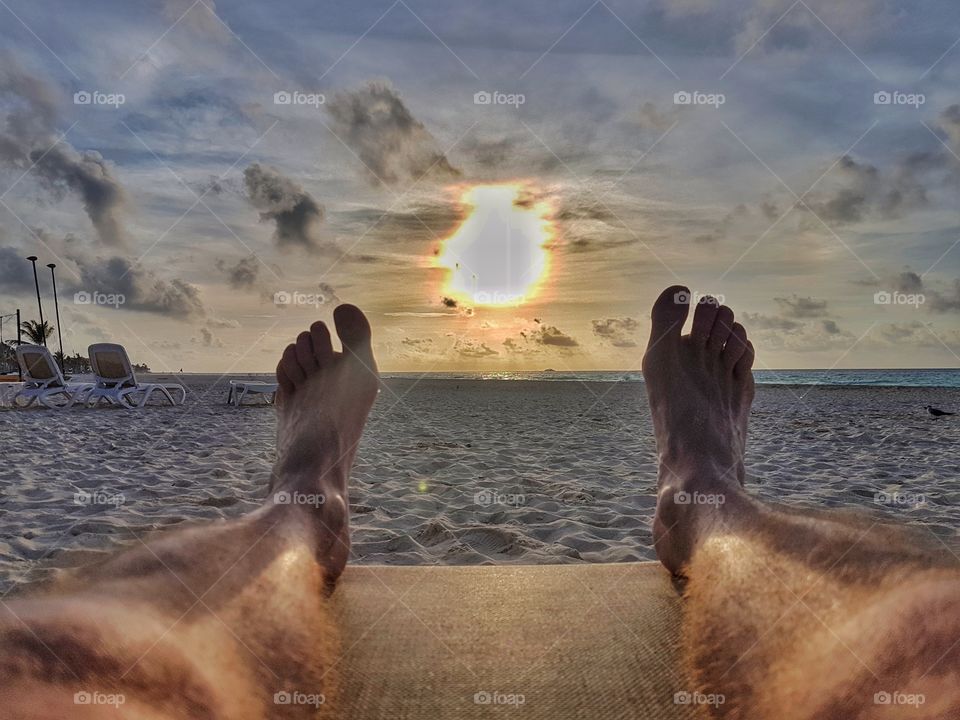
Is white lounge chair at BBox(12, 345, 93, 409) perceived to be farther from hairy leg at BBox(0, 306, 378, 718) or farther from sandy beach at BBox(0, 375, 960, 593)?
hairy leg at BBox(0, 306, 378, 718)

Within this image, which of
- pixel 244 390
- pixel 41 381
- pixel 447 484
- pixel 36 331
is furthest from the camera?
pixel 36 331

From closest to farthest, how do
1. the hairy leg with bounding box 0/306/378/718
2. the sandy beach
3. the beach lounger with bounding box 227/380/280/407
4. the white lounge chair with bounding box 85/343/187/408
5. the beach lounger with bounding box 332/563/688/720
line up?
the hairy leg with bounding box 0/306/378/718, the beach lounger with bounding box 332/563/688/720, the sandy beach, the white lounge chair with bounding box 85/343/187/408, the beach lounger with bounding box 227/380/280/407

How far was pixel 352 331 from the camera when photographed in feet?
9.20

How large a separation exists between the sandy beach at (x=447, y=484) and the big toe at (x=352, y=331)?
78 cm

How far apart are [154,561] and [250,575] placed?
18 centimetres

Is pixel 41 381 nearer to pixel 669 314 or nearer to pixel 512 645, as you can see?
pixel 669 314

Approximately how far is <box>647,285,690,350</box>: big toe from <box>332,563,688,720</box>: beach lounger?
1215 mm

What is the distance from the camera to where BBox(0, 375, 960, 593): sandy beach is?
2398mm

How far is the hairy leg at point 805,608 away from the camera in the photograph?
0.86 metres

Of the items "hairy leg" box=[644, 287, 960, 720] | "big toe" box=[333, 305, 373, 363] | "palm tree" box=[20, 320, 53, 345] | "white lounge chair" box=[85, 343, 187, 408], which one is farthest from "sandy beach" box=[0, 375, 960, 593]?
"palm tree" box=[20, 320, 53, 345]

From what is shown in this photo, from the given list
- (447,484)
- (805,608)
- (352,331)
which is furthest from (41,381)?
(805,608)

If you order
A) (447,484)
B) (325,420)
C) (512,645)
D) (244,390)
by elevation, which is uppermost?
(325,420)

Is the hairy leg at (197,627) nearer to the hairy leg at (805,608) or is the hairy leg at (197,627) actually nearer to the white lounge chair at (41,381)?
the hairy leg at (805,608)

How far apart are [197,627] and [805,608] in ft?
3.41
